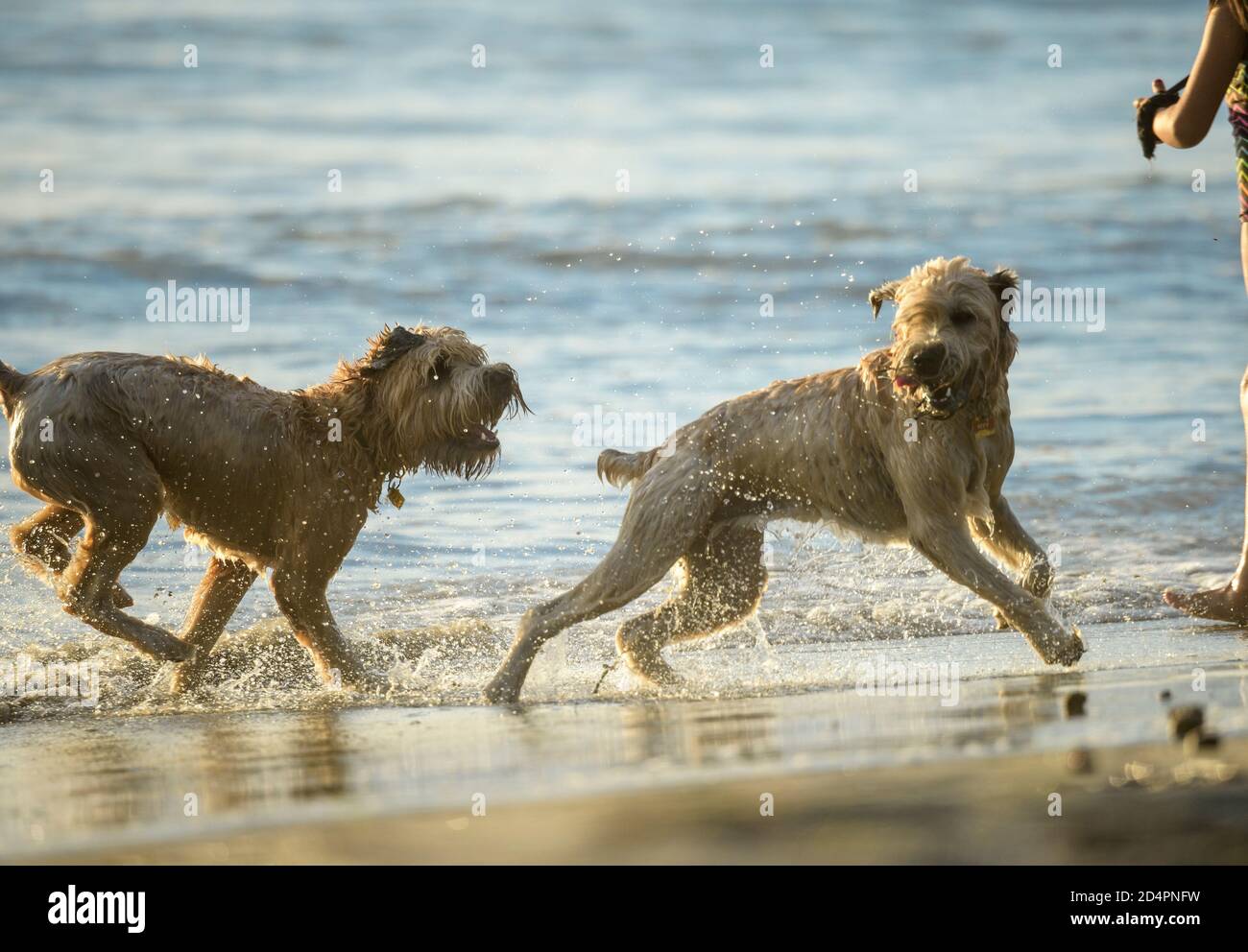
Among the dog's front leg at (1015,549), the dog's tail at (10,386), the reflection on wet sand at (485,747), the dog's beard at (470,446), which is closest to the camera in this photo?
the reflection on wet sand at (485,747)

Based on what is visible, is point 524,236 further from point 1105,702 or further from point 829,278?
point 1105,702

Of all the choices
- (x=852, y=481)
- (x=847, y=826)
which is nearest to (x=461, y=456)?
(x=852, y=481)

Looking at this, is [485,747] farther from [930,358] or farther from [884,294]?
[884,294]

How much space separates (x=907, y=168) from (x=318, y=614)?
17.3 m

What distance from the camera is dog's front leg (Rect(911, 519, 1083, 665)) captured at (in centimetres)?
614

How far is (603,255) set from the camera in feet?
63.7

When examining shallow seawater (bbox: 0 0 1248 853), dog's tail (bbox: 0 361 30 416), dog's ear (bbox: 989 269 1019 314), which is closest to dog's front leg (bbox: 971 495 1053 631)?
shallow seawater (bbox: 0 0 1248 853)

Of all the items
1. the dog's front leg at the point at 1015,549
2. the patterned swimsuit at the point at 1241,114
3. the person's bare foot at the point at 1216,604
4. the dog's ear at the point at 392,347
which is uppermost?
the patterned swimsuit at the point at 1241,114

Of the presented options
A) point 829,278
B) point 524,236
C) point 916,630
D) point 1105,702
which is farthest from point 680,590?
point 524,236

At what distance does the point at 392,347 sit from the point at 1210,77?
375 cm

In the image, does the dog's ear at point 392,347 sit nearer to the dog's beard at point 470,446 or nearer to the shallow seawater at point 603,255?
the dog's beard at point 470,446

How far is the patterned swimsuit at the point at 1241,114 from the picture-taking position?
6.23 m

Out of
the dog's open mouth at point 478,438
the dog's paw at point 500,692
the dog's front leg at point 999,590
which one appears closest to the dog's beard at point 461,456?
the dog's open mouth at point 478,438

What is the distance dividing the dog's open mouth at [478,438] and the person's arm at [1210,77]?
3275mm
